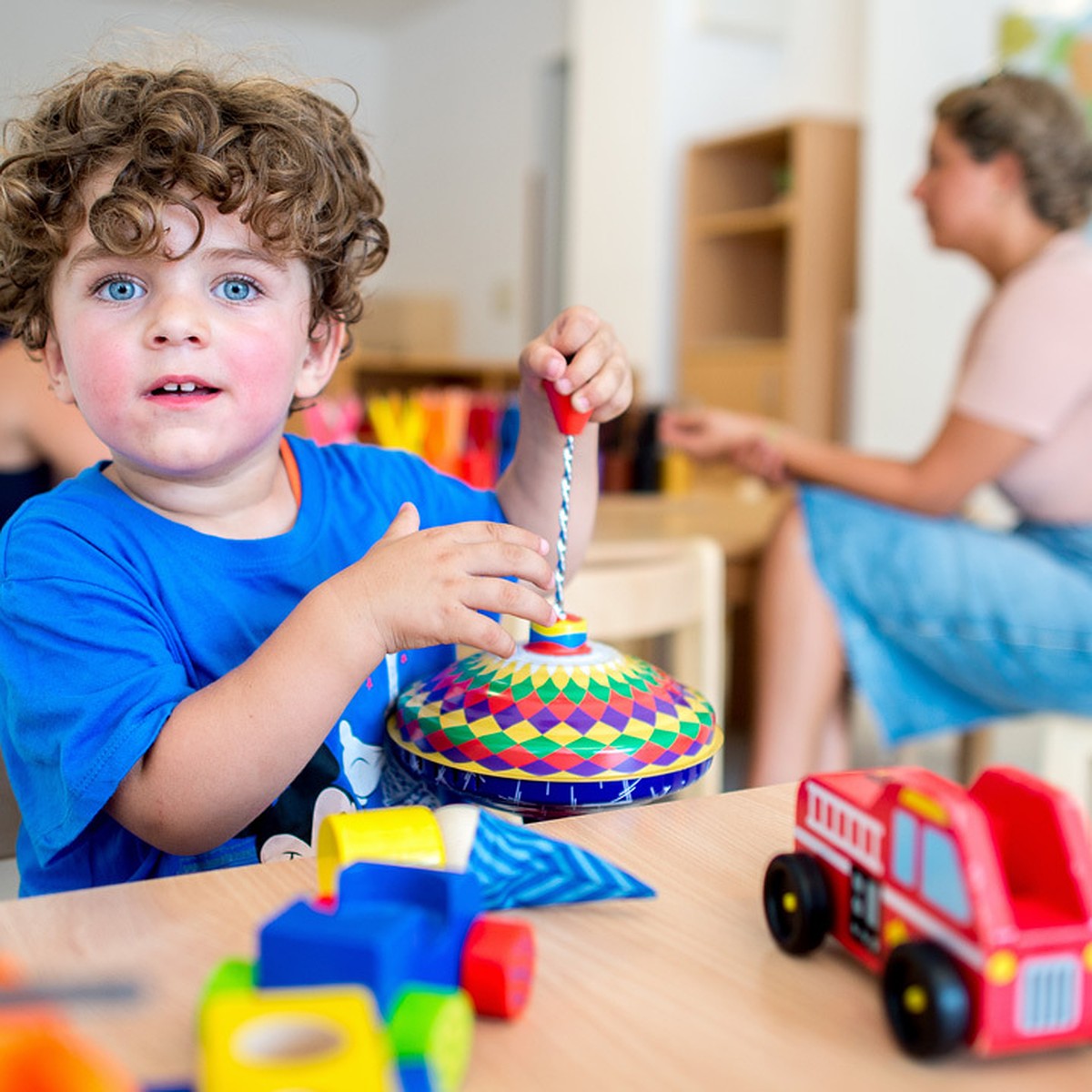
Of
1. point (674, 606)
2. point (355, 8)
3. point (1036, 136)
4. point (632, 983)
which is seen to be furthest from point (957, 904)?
point (355, 8)

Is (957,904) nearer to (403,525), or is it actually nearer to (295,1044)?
(295,1044)

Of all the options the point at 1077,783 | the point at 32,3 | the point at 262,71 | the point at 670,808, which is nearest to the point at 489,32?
the point at 32,3

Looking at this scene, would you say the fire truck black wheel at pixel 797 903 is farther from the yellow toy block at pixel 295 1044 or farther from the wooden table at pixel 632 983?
the yellow toy block at pixel 295 1044

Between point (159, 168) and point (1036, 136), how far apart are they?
164cm

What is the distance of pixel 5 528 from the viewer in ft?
2.55

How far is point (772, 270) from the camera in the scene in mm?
4738

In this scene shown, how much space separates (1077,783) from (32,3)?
22.7 ft

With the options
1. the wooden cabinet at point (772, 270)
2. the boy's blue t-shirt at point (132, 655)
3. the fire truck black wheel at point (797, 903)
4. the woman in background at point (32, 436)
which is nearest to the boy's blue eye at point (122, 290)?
the boy's blue t-shirt at point (132, 655)

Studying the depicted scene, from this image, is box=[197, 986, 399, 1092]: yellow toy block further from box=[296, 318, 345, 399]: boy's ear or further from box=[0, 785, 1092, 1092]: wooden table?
box=[296, 318, 345, 399]: boy's ear

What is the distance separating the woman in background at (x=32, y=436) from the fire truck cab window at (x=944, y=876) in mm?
1162

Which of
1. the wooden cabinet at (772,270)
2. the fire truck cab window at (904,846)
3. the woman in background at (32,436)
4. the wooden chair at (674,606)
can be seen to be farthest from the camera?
the wooden cabinet at (772,270)

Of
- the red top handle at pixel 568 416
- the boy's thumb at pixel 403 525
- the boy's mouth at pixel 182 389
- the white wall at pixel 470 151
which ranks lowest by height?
the boy's thumb at pixel 403 525

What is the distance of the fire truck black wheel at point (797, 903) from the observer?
46 centimetres

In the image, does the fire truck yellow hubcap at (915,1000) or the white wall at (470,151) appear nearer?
the fire truck yellow hubcap at (915,1000)
